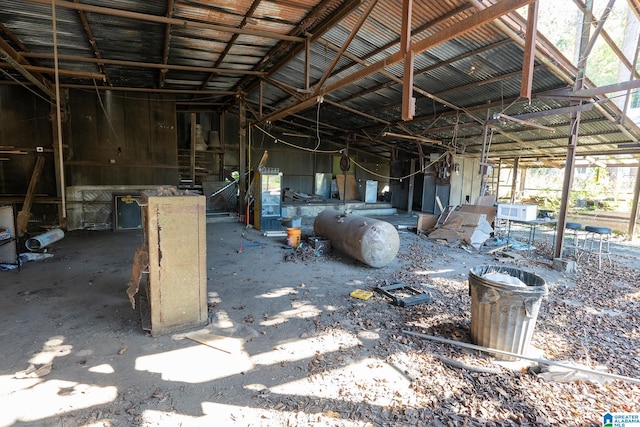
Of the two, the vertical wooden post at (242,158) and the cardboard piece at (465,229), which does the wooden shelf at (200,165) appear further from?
the cardboard piece at (465,229)

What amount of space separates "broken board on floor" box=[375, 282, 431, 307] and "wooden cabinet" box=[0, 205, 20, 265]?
5990 millimetres

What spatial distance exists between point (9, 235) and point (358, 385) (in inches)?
237

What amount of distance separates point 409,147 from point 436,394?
13.3m

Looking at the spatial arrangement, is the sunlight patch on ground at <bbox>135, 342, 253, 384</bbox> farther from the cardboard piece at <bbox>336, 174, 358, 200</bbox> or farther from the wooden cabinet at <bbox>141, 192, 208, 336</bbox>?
the cardboard piece at <bbox>336, 174, 358, 200</bbox>

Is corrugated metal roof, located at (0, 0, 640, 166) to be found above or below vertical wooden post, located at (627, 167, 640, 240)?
above

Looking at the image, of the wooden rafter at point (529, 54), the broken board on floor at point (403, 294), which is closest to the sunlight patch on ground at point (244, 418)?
the broken board on floor at point (403, 294)

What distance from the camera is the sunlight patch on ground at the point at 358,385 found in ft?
8.18

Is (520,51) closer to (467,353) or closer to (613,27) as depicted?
(467,353)

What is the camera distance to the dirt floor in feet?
7.57

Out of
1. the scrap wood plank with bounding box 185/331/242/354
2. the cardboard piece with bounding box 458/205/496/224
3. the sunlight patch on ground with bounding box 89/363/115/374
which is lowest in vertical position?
the sunlight patch on ground with bounding box 89/363/115/374

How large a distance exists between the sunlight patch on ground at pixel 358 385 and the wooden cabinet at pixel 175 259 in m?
1.43

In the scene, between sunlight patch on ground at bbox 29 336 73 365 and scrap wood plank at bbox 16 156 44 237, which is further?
scrap wood plank at bbox 16 156 44 237

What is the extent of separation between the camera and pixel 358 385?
8.62ft

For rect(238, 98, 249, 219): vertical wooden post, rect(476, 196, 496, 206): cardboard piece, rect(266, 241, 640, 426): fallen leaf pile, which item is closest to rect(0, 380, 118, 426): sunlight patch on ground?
rect(266, 241, 640, 426): fallen leaf pile
